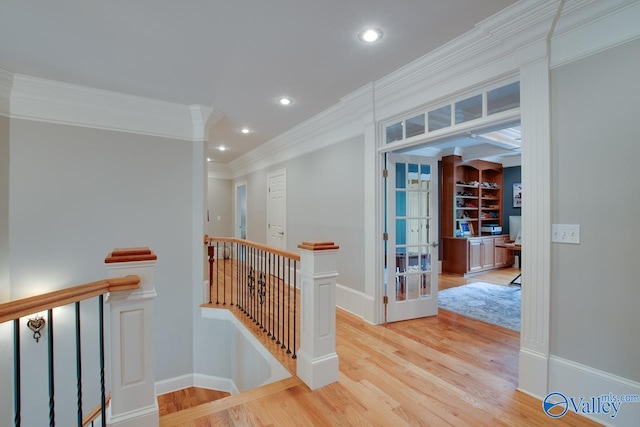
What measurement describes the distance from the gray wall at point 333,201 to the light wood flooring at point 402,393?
1075 mm

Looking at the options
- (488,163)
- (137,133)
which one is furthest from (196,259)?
(488,163)

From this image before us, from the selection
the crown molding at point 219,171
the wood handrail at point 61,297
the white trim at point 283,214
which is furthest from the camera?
the crown molding at point 219,171

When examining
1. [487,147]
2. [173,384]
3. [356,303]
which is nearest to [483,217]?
[487,147]

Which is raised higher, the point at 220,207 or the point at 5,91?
the point at 5,91

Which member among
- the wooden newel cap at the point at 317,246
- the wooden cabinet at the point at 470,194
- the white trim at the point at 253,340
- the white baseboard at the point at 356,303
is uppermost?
the wooden cabinet at the point at 470,194

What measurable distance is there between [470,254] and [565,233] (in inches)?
183

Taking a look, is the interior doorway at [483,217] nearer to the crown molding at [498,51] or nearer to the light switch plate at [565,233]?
the crown molding at [498,51]

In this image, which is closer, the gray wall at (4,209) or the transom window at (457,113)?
the transom window at (457,113)

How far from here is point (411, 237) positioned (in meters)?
3.62

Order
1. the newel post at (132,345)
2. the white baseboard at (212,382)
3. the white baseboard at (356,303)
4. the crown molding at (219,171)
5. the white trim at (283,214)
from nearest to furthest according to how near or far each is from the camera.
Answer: the newel post at (132,345), the white baseboard at (356,303), the white baseboard at (212,382), the white trim at (283,214), the crown molding at (219,171)

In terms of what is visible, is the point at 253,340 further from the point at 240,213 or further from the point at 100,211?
the point at 240,213

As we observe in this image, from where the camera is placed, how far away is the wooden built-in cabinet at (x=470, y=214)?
6328 millimetres

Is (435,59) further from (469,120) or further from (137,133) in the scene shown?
(137,133)

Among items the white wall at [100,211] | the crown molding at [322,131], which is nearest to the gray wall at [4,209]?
the white wall at [100,211]
